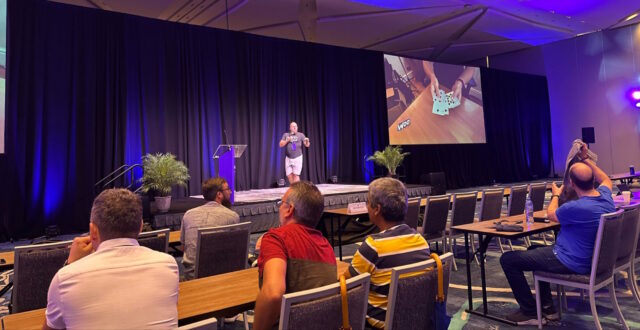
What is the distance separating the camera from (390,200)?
1.90m

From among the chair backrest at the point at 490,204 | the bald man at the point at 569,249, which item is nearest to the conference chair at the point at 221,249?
the bald man at the point at 569,249

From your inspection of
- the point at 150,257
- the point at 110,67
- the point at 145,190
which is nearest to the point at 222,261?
the point at 150,257

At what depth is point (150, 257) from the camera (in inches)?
53.0

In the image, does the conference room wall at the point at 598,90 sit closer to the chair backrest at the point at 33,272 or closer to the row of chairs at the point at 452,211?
the row of chairs at the point at 452,211

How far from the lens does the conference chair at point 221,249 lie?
2666mm

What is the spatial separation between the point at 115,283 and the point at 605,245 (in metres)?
2.67

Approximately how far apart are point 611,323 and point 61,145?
7.65 meters

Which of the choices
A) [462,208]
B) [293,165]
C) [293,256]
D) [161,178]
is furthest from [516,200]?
[293,165]

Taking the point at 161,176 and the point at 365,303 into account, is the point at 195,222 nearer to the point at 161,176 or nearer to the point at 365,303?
the point at 365,303

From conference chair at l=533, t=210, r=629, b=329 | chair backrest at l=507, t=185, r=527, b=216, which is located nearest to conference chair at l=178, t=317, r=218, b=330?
conference chair at l=533, t=210, r=629, b=329

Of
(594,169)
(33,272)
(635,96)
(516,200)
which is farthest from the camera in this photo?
(635,96)

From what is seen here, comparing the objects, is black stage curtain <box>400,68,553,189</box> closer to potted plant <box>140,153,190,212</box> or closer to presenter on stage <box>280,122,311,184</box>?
presenter on stage <box>280,122,311,184</box>

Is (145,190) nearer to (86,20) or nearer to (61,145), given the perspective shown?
(61,145)

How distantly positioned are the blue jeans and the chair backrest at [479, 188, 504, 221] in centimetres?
147
